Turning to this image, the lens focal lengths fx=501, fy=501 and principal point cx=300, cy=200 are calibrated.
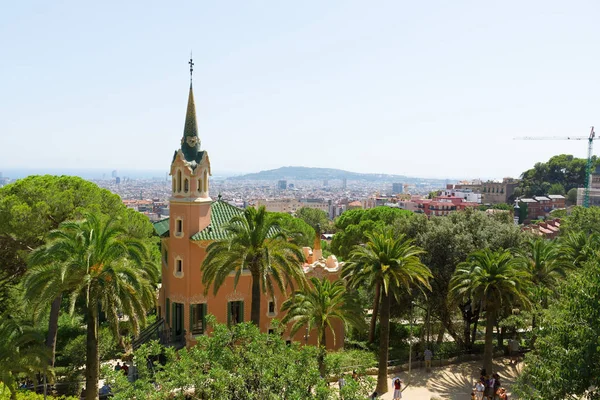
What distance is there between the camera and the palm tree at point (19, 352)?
17.1 meters

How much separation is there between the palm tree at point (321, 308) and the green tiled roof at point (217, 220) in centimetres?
569

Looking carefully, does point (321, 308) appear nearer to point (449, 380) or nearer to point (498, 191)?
point (449, 380)

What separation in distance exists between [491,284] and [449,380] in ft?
18.7

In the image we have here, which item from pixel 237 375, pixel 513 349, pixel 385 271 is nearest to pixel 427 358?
pixel 513 349

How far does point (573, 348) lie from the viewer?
1260 cm

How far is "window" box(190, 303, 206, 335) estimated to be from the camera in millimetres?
26859

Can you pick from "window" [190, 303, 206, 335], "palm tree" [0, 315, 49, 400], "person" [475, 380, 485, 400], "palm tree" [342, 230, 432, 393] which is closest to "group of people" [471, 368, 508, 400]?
"person" [475, 380, 485, 400]

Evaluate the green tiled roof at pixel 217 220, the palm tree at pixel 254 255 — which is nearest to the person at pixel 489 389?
the palm tree at pixel 254 255

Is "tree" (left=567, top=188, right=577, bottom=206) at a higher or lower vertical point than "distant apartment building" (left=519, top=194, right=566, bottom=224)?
higher

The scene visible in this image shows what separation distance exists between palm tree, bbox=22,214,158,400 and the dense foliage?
3.92m

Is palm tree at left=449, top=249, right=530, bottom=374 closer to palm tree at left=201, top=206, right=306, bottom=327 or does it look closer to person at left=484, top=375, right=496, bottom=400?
person at left=484, top=375, right=496, bottom=400

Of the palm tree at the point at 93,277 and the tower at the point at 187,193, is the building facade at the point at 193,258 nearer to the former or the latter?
the tower at the point at 187,193

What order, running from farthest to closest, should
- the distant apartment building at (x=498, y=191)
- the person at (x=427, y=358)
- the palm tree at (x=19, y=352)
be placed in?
the distant apartment building at (x=498, y=191)
the person at (x=427, y=358)
the palm tree at (x=19, y=352)

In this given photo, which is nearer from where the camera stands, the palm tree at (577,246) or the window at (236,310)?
the palm tree at (577,246)
